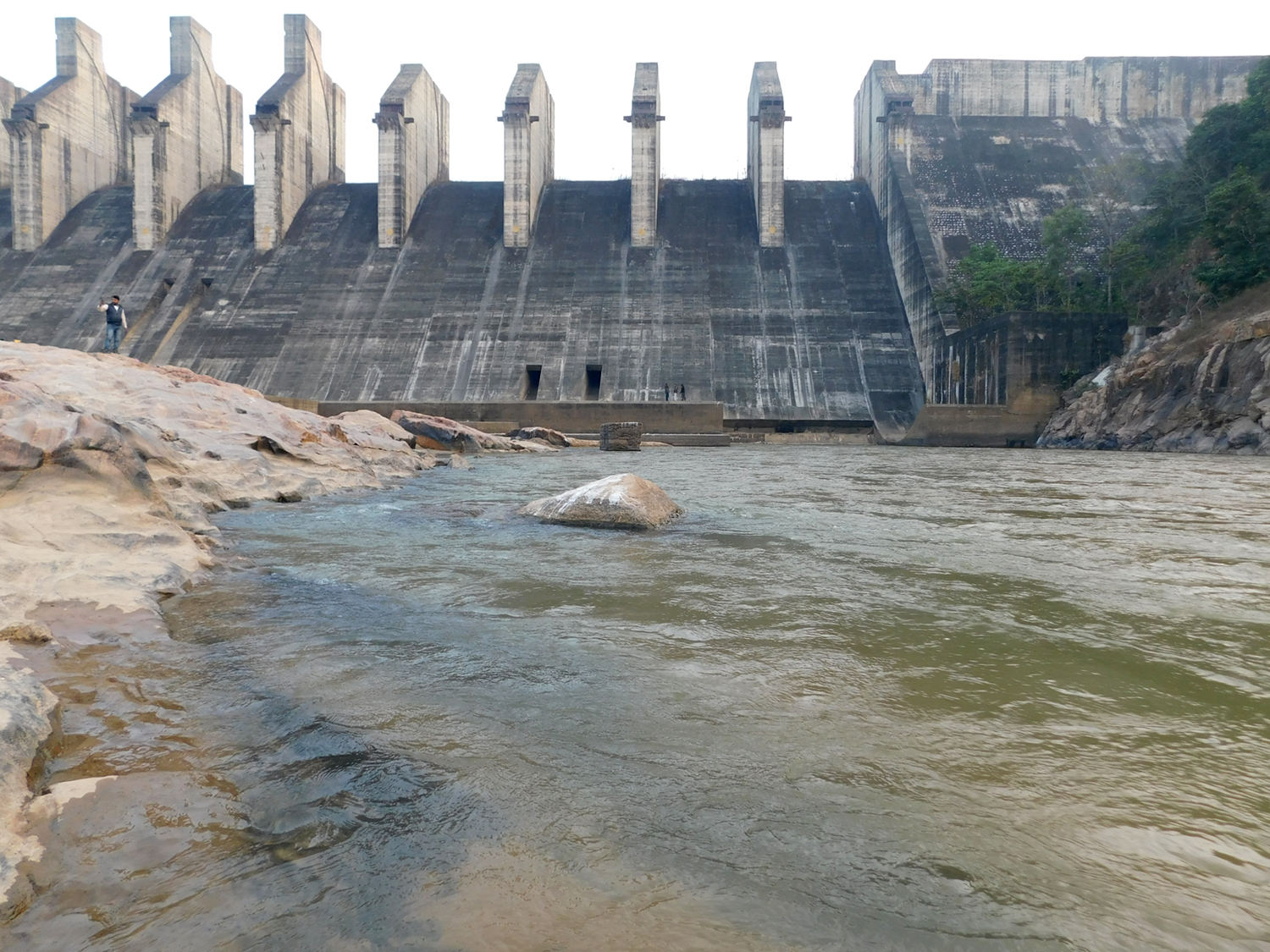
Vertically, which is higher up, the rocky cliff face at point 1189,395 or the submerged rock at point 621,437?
the rocky cliff face at point 1189,395

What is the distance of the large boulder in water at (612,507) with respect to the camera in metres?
Result: 5.93

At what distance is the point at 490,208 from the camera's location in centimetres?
3341

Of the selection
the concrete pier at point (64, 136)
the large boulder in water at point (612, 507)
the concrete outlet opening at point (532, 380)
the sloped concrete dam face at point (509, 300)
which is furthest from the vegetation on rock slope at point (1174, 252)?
the concrete pier at point (64, 136)

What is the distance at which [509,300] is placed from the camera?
2925 cm

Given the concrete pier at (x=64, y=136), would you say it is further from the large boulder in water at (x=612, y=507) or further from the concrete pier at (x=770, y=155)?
the large boulder in water at (x=612, y=507)

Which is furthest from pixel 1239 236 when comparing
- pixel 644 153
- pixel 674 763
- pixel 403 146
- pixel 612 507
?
pixel 403 146

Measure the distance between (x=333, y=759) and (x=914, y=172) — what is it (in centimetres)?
3384

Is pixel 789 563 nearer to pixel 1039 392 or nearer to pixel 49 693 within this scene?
pixel 49 693

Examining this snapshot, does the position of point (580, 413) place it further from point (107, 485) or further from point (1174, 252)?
point (107, 485)

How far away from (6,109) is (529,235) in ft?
79.8

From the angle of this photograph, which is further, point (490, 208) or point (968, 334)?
point (490, 208)

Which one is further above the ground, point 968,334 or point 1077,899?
point 968,334

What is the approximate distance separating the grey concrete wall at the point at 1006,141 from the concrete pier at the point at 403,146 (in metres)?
17.9

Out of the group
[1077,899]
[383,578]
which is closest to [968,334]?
[383,578]
